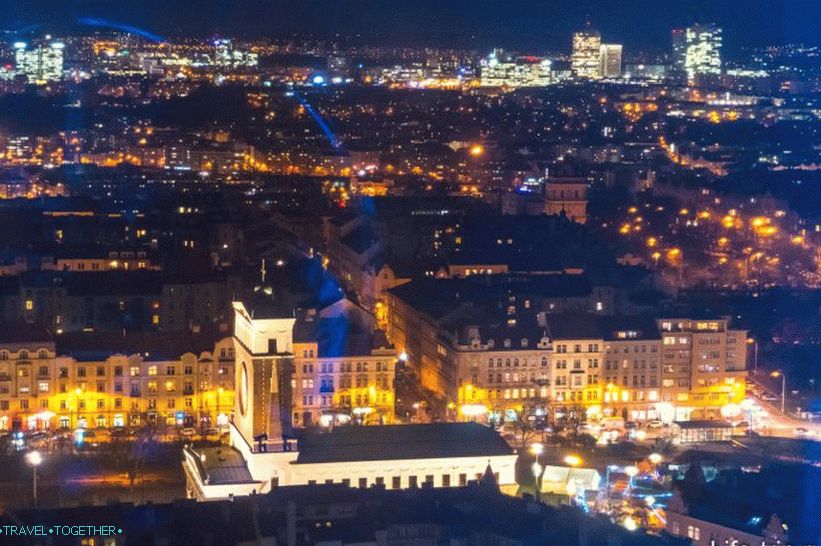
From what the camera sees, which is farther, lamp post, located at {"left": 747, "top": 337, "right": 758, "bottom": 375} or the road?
lamp post, located at {"left": 747, "top": 337, "right": 758, "bottom": 375}

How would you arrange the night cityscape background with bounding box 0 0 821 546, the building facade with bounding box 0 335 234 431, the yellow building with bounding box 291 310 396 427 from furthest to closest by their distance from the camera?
the yellow building with bounding box 291 310 396 427 < the building facade with bounding box 0 335 234 431 < the night cityscape background with bounding box 0 0 821 546

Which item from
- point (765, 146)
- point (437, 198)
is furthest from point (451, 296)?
point (765, 146)

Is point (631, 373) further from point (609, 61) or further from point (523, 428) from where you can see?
point (609, 61)

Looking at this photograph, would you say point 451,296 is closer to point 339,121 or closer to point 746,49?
point 339,121

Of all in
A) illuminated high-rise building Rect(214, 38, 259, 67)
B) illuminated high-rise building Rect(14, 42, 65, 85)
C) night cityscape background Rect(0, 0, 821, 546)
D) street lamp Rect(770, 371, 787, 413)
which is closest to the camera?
night cityscape background Rect(0, 0, 821, 546)

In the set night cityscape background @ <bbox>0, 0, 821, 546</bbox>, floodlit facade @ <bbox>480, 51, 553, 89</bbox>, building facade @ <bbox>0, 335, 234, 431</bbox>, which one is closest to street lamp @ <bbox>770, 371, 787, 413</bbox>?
night cityscape background @ <bbox>0, 0, 821, 546</bbox>

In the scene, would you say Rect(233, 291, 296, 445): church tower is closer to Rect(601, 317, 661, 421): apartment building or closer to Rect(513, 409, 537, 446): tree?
Rect(513, 409, 537, 446): tree
